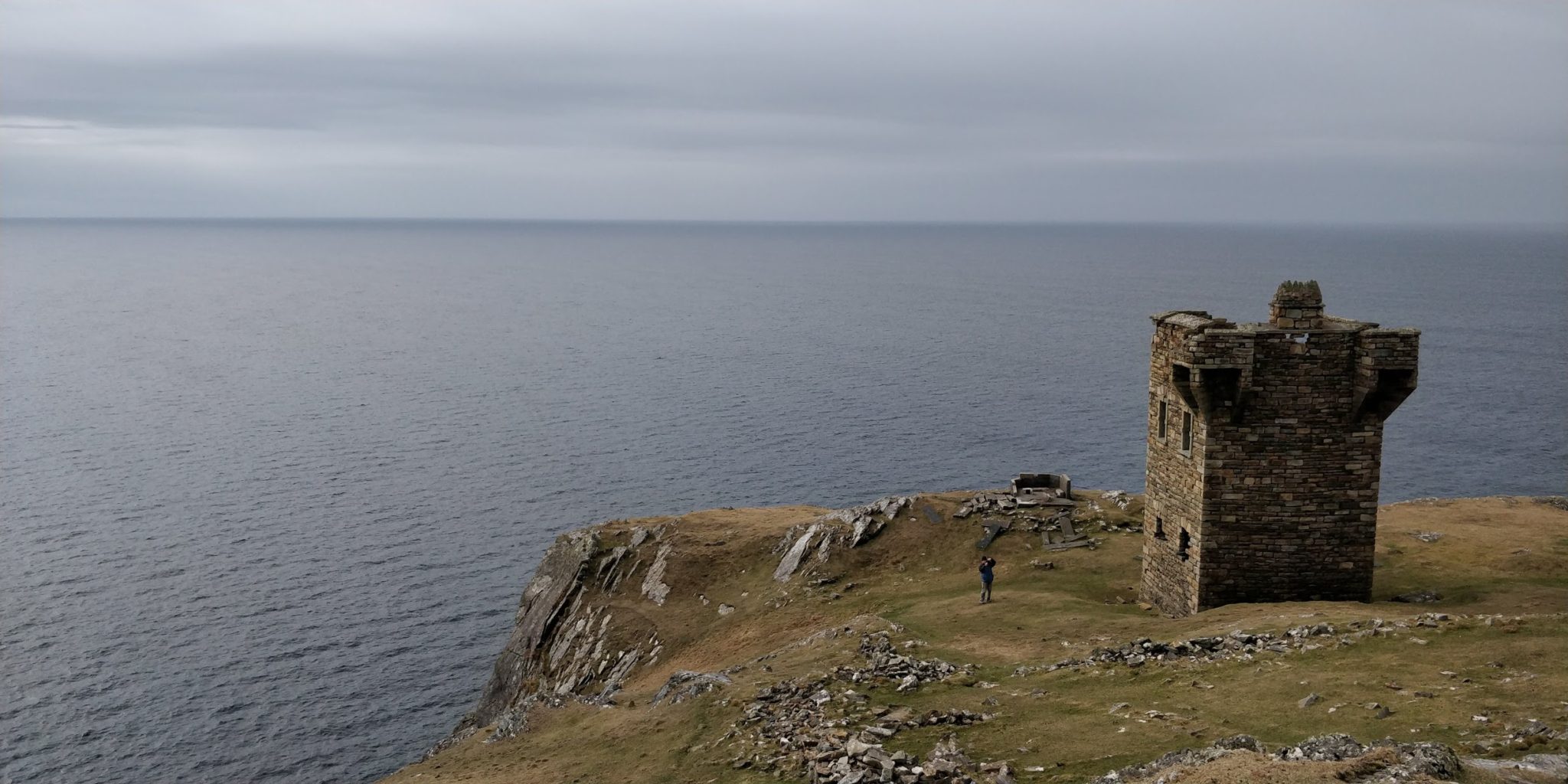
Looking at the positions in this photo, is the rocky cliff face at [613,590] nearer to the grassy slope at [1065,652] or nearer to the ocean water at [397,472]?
the grassy slope at [1065,652]

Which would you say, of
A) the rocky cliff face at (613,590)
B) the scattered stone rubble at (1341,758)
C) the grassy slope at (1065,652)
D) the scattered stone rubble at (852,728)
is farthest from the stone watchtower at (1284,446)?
the rocky cliff face at (613,590)

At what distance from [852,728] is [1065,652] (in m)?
8.75

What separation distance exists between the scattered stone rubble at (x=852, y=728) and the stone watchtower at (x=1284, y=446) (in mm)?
10602

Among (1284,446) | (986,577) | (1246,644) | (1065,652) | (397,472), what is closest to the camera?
(1246,644)

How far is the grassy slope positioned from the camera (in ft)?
84.6

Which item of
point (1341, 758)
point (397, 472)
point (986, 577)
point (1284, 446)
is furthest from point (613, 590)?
point (397, 472)

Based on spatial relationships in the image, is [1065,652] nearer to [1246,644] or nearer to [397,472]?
[1246,644]

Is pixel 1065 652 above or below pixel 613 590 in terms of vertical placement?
above

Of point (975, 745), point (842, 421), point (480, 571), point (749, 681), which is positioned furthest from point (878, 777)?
point (842, 421)

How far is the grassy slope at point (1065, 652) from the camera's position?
84.6 feet

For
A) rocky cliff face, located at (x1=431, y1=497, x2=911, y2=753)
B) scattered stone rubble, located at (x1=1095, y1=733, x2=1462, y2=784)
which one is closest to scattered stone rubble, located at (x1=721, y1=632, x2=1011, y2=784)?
scattered stone rubble, located at (x1=1095, y1=733, x2=1462, y2=784)

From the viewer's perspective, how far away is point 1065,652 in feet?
114

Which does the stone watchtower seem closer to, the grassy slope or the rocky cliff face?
the grassy slope

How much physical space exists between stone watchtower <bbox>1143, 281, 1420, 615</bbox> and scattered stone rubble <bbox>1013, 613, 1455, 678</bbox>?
18.7 feet
